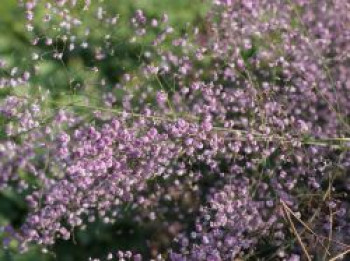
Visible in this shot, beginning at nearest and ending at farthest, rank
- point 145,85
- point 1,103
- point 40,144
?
1. point 40,144
2. point 1,103
3. point 145,85

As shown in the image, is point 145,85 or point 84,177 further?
point 145,85

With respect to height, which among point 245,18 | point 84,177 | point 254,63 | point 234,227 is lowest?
point 234,227

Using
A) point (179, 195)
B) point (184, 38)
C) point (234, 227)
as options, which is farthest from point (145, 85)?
point (234, 227)

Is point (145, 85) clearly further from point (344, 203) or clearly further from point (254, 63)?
point (344, 203)

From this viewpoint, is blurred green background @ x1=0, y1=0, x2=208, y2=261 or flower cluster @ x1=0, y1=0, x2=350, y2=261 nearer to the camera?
flower cluster @ x1=0, y1=0, x2=350, y2=261

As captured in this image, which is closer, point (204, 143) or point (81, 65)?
point (204, 143)

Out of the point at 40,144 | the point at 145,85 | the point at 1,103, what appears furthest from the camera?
the point at 145,85

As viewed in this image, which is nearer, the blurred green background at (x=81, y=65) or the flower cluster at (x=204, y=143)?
the flower cluster at (x=204, y=143)

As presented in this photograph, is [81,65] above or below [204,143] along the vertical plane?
above
